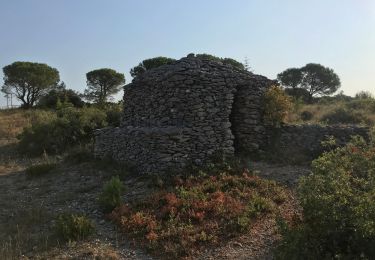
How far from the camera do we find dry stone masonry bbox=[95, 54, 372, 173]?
A: 12.1m

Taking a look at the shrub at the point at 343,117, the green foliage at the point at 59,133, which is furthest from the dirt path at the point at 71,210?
the shrub at the point at 343,117

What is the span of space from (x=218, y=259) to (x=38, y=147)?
40.0ft

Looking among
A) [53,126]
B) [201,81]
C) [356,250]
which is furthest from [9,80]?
[356,250]

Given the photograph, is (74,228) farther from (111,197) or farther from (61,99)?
(61,99)

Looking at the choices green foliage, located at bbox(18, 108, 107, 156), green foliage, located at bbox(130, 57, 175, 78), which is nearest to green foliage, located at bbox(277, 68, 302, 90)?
green foliage, located at bbox(130, 57, 175, 78)

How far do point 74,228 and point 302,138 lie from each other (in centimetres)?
788

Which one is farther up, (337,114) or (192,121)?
(337,114)

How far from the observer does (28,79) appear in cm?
4031

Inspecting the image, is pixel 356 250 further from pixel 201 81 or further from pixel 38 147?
pixel 38 147

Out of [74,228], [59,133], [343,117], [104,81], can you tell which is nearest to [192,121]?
[74,228]

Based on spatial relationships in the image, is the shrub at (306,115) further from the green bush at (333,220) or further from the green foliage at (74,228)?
the green foliage at (74,228)

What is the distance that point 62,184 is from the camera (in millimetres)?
12469

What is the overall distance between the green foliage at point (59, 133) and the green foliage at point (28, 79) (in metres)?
22.2

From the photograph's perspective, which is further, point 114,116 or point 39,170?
point 114,116
